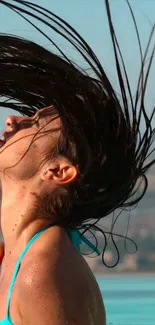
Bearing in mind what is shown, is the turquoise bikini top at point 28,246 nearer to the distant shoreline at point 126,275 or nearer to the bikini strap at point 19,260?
the bikini strap at point 19,260

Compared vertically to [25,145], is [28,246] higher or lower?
lower

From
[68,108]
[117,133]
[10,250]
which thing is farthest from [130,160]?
[10,250]

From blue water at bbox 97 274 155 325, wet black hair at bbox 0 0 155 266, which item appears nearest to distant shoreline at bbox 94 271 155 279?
blue water at bbox 97 274 155 325

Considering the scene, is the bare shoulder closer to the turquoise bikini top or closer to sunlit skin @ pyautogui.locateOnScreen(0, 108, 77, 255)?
the turquoise bikini top

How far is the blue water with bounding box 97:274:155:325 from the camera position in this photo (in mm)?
6566

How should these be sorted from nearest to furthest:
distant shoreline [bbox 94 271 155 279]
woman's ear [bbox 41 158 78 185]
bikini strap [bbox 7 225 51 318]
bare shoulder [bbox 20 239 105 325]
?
bare shoulder [bbox 20 239 105 325], bikini strap [bbox 7 225 51 318], woman's ear [bbox 41 158 78 185], distant shoreline [bbox 94 271 155 279]

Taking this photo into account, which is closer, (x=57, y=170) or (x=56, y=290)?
(x=56, y=290)

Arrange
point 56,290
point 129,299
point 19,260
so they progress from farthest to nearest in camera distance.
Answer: point 129,299 < point 19,260 < point 56,290

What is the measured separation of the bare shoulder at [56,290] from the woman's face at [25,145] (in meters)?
0.37

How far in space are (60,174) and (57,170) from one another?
0.06 ft

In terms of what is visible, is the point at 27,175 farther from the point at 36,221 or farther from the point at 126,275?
the point at 126,275

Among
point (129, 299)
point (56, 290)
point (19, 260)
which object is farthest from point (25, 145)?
point (129, 299)

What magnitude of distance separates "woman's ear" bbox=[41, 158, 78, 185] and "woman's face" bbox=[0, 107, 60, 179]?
44 millimetres

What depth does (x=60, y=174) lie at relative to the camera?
3.43 m
